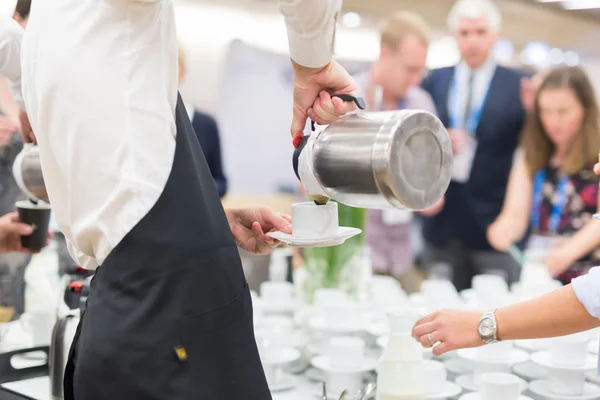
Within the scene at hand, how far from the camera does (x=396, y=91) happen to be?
3.91m

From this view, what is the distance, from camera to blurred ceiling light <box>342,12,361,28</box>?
6.77 metres

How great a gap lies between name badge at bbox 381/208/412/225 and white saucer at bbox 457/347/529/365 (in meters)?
2.03

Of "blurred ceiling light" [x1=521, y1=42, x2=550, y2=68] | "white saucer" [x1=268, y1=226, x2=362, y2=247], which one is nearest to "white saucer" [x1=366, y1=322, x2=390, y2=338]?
"white saucer" [x1=268, y1=226, x2=362, y2=247]

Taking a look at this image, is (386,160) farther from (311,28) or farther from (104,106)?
(104,106)

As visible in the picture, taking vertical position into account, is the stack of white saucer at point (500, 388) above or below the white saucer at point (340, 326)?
above

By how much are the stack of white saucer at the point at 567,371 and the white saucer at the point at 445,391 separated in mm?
165

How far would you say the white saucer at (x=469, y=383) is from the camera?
4.97 feet

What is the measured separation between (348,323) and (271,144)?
14.8 ft

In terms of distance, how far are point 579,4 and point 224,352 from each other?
841 cm

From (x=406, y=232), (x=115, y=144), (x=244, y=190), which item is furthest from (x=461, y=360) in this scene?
(x=244, y=190)

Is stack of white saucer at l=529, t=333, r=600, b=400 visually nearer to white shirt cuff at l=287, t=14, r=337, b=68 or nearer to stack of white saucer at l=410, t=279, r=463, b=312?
stack of white saucer at l=410, t=279, r=463, b=312

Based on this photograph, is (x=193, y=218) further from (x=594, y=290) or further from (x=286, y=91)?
(x=286, y=91)

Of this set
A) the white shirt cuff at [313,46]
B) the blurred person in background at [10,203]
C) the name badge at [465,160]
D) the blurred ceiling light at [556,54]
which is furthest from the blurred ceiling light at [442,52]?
the white shirt cuff at [313,46]

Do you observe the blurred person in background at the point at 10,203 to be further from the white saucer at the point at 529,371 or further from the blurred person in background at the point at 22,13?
the white saucer at the point at 529,371
